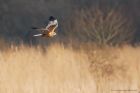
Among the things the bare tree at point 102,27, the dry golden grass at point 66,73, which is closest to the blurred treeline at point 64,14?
the bare tree at point 102,27

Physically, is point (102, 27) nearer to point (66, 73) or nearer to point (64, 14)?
point (66, 73)

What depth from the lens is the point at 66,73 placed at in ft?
25.2

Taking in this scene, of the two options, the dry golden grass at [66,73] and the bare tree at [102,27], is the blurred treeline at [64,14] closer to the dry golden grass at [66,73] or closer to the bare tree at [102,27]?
the bare tree at [102,27]

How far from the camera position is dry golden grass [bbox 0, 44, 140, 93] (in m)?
6.34

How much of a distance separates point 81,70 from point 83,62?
1.52 ft

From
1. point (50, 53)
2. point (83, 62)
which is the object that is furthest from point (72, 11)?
point (83, 62)

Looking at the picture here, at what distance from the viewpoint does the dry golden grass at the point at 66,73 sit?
6.34 metres

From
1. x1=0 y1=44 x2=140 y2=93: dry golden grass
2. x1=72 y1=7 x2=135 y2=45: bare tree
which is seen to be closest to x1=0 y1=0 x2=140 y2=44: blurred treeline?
x1=72 y1=7 x2=135 y2=45: bare tree

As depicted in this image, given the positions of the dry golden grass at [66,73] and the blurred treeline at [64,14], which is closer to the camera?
the dry golden grass at [66,73]

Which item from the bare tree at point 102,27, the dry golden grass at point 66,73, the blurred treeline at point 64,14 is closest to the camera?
the dry golden grass at point 66,73

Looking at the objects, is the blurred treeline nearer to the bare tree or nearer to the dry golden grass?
the bare tree

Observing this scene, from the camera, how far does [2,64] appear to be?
24.3ft

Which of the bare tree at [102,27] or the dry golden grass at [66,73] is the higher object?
the bare tree at [102,27]

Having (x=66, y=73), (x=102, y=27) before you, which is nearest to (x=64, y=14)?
(x=102, y=27)
